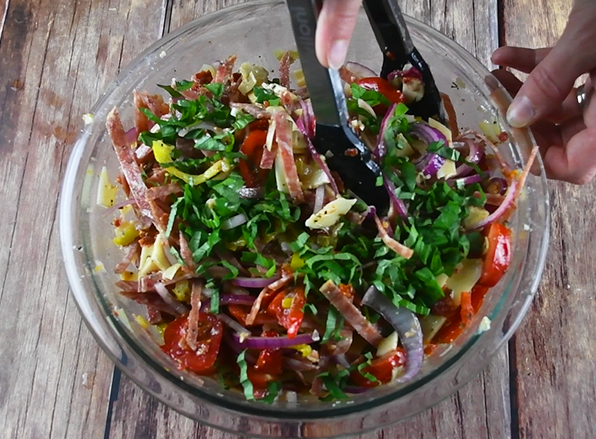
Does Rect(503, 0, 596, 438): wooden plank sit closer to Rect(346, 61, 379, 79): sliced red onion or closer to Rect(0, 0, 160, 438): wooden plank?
Rect(346, 61, 379, 79): sliced red onion

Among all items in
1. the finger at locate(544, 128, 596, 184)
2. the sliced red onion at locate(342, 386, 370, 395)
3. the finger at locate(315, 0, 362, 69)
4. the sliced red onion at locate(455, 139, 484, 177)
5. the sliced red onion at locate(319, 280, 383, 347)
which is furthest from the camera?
the finger at locate(544, 128, 596, 184)

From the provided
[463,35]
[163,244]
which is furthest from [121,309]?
[463,35]

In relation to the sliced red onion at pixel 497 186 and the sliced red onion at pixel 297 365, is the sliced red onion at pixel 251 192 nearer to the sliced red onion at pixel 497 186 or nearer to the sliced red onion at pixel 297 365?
the sliced red onion at pixel 297 365

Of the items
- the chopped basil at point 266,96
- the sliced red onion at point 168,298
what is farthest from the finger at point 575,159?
the sliced red onion at point 168,298

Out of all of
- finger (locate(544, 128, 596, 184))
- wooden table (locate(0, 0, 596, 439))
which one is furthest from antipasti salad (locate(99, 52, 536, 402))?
wooden table (locate(0, 0, 596, 439))

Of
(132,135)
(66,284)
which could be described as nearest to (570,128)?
(132,135)

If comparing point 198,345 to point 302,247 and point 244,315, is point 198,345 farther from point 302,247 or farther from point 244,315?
point 302,247
